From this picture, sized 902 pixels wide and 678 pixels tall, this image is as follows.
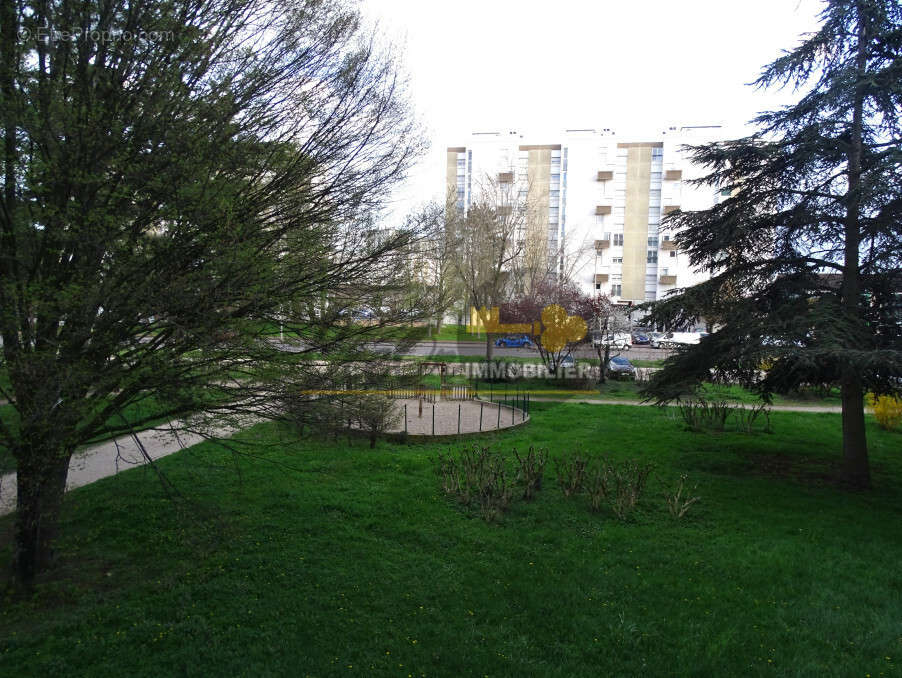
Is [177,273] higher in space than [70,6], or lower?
lower

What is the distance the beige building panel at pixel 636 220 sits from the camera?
47.3m

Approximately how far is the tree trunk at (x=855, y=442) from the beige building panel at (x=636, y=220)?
1617 inches

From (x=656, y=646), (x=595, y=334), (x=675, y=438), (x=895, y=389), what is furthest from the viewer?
(x=595, y=334)

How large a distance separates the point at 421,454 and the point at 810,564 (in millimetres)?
5864

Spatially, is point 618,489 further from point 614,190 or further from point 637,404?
point 614,190

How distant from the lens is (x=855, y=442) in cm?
826

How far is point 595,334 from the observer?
66.5 ft

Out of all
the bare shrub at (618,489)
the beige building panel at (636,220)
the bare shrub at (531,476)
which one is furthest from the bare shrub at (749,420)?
the beige building panel at (636,220)

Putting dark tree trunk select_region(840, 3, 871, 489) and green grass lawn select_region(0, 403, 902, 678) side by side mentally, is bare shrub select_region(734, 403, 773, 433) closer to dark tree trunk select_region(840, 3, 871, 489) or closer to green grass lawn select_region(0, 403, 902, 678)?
dark tree trunk select_region(840, 3, 871, 489)

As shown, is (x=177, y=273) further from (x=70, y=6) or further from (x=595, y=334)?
(x=595, y=334)

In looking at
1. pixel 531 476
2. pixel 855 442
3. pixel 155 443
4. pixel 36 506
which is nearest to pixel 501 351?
pixel 155 443

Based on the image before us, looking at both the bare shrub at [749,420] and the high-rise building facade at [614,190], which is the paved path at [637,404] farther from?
the high-rise building facade at [614,190]

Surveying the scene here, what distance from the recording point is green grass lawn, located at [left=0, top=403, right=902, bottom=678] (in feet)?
12.5

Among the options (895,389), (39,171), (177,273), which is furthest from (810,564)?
(39,171)
